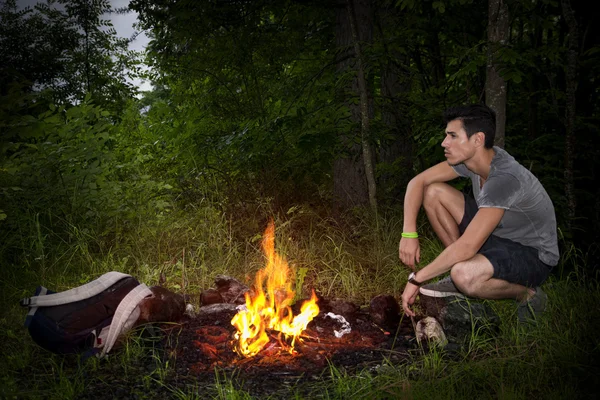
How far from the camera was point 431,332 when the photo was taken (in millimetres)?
3730

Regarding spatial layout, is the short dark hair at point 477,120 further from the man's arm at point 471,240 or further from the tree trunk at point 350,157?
the tree trunk at point 350,157

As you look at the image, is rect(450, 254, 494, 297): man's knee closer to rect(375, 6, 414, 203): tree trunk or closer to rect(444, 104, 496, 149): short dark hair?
rect(444, 104, 496, 149): short dark hair

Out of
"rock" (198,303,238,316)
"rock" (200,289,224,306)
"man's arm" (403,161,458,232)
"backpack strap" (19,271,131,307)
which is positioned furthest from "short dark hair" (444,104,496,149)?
"backpack strap" (19,271,131,307)

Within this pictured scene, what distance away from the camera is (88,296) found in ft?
12.4

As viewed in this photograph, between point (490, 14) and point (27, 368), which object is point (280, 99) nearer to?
point (490, 14)

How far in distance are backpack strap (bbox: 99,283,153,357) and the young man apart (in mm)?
1949

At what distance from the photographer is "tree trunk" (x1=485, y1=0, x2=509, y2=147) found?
15.5 feet

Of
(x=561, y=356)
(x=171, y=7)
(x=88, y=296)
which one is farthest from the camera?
(x=171, y=7)

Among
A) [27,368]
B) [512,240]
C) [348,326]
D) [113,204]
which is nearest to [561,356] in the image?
[512,240]

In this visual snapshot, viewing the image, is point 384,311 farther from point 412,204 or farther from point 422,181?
point 422,181

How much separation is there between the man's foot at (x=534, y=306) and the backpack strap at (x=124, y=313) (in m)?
2.79

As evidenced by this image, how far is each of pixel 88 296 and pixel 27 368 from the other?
2.02 ft

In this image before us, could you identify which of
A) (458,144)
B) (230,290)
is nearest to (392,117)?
(458,144)

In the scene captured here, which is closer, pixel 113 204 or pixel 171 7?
pixel 113 204
